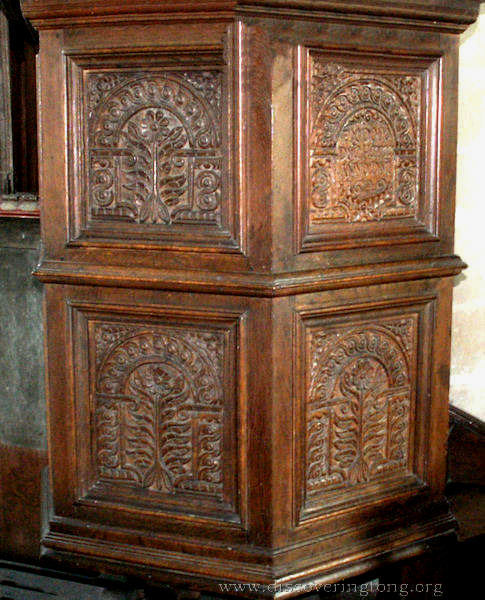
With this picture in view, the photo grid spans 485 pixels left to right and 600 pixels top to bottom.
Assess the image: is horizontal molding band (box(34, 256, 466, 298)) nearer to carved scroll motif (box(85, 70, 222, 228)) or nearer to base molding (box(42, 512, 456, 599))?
carved scroll motif (box(85, 70, 222, 228))

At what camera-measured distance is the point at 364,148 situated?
2.30 meters

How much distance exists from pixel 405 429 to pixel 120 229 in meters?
0.94

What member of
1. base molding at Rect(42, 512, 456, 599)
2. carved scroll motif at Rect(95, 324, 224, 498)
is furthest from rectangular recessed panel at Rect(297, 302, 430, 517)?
carved scroll motif at Rect(95, 324, 224, 498)

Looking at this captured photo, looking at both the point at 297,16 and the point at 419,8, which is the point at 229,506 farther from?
the point at 419,8

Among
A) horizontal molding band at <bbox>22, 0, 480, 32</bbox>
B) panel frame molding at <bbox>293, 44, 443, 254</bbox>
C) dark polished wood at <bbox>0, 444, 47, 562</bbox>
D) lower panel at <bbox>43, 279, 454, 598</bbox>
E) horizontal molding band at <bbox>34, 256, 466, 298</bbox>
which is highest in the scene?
horizontal molding band at <bbox>22, 0, 480, 32</bbox>

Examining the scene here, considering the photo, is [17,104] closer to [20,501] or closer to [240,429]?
[20,501]

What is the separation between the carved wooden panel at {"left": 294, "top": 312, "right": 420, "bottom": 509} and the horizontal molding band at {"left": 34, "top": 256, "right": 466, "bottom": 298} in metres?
0.11

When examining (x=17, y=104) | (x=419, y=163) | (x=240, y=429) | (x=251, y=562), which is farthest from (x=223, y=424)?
(x=17, y=104)

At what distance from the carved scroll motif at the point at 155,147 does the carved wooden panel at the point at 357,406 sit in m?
0.45

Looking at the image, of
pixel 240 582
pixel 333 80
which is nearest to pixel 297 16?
pixel 333 80

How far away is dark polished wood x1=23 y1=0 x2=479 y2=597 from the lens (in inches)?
84.7

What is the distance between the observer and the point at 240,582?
225 centimetres

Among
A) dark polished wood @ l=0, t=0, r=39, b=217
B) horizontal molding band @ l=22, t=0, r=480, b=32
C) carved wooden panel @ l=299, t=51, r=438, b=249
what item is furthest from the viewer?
dark polished wood @ l=0, t=0, r=39, b=217

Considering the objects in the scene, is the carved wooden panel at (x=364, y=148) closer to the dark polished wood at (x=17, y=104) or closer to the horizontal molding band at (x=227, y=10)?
the horizontal molding band at (x=227, y=10)
